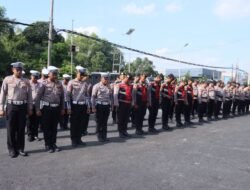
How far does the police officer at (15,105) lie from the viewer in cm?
827

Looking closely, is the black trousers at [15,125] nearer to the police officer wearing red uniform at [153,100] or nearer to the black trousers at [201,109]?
the police officer wearing red uniform at [153,100]

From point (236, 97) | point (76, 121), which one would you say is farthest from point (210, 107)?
point (76, 121)

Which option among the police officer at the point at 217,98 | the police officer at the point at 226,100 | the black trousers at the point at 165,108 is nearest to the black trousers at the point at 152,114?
the black trousers at the point at 165,108

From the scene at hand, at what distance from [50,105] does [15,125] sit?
100 cm

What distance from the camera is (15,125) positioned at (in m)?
8.40

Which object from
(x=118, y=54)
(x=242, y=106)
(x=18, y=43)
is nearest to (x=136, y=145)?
(x=242, y=106)

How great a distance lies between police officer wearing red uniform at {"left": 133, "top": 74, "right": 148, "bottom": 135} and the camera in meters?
12.5

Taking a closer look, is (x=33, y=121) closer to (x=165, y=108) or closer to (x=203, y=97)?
(x=165, y=108)

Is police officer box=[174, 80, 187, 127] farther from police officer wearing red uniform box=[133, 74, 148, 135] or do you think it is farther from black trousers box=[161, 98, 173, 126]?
police officer wearing red uniform box=[133, 74, 148, 135]

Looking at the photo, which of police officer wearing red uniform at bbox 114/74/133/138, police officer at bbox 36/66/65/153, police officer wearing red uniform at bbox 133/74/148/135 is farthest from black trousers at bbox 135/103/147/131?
police officer at bbox 36/66/65/153

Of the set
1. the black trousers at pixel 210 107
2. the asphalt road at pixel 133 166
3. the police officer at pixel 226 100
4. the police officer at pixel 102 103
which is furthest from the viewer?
the police officer at pixel 226 100

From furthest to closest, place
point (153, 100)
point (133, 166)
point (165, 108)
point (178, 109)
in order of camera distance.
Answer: point (178, 109)
point (165, 108)
point (153, 100)
point (133, 166)

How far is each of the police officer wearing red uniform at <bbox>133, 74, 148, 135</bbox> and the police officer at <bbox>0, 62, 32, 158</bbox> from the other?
4.62 metres

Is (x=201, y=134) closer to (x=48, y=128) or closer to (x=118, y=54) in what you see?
(x=48, y=128)
